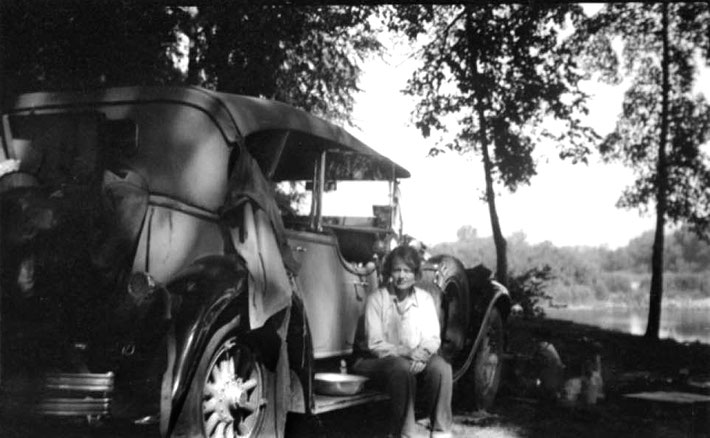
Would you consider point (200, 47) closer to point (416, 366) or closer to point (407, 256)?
point (407, 256)

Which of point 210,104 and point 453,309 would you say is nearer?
point 210,104

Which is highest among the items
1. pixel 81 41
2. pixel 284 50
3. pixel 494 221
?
pixel 284 50

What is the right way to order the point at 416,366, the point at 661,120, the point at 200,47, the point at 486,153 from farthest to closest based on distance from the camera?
the point at 200,47, the point at 486,153, the point at 661,120, the point at 416,366

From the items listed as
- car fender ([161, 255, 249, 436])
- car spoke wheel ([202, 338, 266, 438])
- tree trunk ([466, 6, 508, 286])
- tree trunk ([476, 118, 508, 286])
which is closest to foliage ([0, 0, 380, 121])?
tree trunk ([466, 6, 508, 286])

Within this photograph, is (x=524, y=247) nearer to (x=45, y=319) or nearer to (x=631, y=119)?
(x=631, y=119)

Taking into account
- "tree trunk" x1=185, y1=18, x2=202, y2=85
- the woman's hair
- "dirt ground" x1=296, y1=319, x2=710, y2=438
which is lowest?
"dirt ground" x1=296, y1=319, x2=710, y2=438

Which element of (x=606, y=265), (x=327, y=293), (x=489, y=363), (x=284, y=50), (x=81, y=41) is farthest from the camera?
(x=606, y=265)

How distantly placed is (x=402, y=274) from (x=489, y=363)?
93.2 inches

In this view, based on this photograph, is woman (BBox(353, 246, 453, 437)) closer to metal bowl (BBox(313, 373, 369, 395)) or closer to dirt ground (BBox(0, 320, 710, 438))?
metal bowl (BBox(313, 373, 369, 395))

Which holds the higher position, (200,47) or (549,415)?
(200,47)

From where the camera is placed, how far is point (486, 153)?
9992mm

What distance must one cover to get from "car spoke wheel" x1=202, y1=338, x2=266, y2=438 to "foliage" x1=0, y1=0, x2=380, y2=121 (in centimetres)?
435

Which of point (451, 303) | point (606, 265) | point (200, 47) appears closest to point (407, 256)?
point (451, 303)

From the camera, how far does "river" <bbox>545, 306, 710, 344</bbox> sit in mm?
10391
